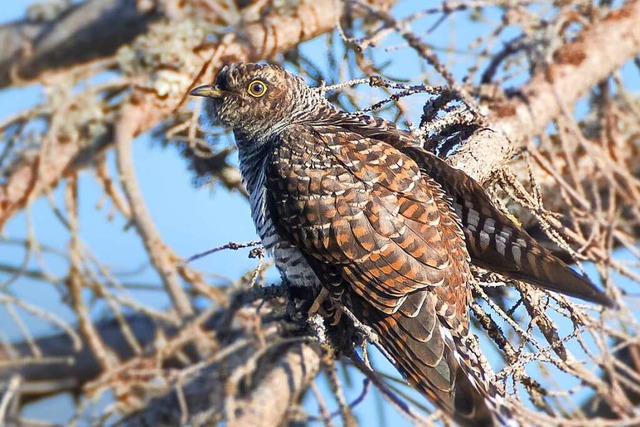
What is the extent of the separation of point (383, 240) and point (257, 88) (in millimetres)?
1198

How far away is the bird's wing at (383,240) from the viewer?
309 cm

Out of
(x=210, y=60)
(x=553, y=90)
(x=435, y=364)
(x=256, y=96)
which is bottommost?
(x=435, y=364)

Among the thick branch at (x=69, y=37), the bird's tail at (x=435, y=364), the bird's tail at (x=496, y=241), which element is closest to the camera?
the bird's tail at (x=435, y=364)

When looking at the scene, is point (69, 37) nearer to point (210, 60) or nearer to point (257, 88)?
point (210, 60)

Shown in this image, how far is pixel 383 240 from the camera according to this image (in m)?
3.15

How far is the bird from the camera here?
3.03m

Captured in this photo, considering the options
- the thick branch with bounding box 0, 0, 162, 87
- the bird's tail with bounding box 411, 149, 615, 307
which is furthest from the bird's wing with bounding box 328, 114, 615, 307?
the thick branch with bounding box 0, 0, 162, 87

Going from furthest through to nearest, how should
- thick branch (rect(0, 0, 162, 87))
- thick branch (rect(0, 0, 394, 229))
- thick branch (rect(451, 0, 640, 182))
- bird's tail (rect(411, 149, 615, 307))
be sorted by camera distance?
thick branch (rect(0, 0, 162, 87)), thick branch (rect(0, 0, 394, 229)), thick branch (rect(451, 0, 640, 182)), bird's tail (rect(411, 149, 615, 307))

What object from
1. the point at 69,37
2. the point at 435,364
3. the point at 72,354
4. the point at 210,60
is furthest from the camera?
the point at 69,37

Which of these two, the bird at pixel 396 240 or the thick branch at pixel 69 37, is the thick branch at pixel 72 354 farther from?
the bird at pixel 396 240

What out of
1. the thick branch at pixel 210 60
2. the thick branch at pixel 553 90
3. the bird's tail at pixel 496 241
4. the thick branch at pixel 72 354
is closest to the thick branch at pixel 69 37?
the thick branch at pixel 210 60

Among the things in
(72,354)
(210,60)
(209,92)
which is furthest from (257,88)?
(72,354)

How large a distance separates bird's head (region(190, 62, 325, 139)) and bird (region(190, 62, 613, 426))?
1.65 ft

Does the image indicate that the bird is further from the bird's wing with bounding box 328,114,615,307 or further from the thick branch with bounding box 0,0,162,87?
the thick branch with bounding box 0,0,162,87
